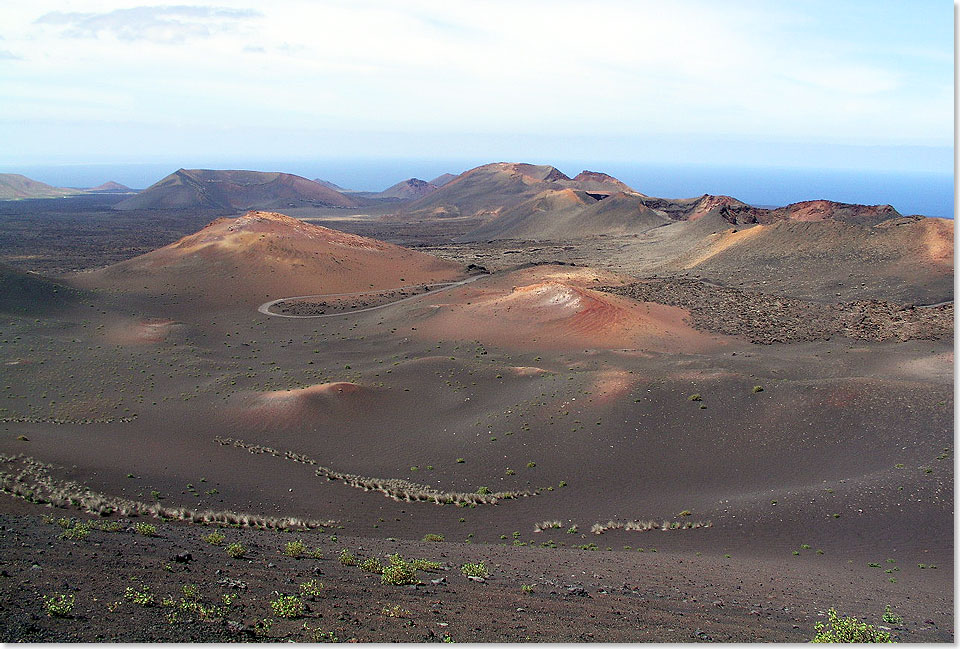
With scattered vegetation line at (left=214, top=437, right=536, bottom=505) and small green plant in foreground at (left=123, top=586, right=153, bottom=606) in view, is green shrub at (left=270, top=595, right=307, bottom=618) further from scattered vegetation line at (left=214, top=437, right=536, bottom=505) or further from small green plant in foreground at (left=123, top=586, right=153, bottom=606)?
scattered vegetation line at (left=214, top=437, right=536, bottom=505)

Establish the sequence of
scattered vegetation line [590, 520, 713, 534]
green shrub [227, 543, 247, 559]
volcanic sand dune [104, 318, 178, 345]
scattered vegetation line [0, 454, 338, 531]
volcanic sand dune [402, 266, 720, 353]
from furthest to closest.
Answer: volcanic sand dune [104, 318, 178, 345] → volcanic sand dune [402, 266, 720, 353] → scattered vegetation line [590, 520, 713, 534] → scattered vegetation line [0, 454, 338, 531] → green shrub [227, 543, 247, 559]

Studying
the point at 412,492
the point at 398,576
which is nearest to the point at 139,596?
the point at 398,576

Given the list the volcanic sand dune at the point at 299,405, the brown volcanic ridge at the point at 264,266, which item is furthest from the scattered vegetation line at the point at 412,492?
the brown volcanic ridge at the point at 264,266

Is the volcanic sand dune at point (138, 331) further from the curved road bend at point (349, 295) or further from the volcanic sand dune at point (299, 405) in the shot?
the volcanic sand dune at point (299, 405)

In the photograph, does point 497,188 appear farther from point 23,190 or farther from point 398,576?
point 398,576

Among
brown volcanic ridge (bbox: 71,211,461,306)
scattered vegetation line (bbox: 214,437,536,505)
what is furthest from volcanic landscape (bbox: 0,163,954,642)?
brown volcanic ridge (bbox: 71,211,461,306)

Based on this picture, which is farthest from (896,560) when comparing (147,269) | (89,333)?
(147,269)
